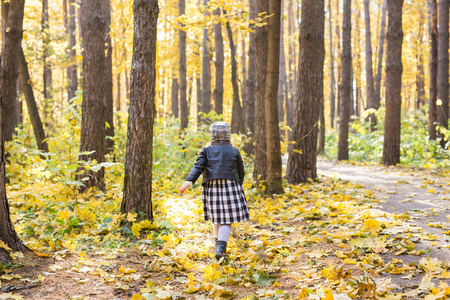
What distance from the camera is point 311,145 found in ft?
29.8

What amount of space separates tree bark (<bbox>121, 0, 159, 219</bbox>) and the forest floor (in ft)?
3.03

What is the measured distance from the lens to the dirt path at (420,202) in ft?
13.6

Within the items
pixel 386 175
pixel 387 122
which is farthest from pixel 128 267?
pixel 387 122

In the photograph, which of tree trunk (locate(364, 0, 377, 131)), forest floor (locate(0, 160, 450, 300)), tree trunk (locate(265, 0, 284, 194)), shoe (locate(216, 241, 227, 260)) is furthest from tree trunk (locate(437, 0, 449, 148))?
shoe (locate(216, 241, 227, 260))

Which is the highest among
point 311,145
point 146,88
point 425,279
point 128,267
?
point 146,88

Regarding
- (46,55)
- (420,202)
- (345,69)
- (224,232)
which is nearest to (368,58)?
(345,69)

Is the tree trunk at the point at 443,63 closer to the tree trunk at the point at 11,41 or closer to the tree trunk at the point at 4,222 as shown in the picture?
the tree trunk at the point at 11,41

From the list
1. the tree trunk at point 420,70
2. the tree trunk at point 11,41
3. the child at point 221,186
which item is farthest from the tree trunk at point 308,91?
the tree trunk at point 420,70

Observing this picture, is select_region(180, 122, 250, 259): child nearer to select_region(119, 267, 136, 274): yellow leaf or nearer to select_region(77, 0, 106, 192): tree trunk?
select_region(119, 267, 136, 274): yellow leaf

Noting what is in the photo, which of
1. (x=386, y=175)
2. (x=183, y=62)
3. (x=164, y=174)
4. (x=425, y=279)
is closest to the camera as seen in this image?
(x=425, y=279)

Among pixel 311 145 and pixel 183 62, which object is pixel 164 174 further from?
pixel 183 62

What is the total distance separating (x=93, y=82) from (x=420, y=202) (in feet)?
21.4

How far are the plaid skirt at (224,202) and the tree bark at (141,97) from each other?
1098 mm

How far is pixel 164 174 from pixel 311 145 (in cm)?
381
